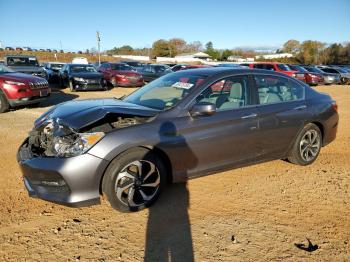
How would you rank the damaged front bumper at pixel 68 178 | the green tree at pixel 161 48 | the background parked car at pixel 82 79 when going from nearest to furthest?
the damaged front bumper at pixel 68 178 → the background parked car at pixel 82 79 → the green tree at pixel 161 48

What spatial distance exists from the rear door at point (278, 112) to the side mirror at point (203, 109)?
0.97 metres

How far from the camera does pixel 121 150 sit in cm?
341

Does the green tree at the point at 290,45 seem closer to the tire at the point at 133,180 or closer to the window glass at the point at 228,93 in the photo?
the window glass at the point at 228,93

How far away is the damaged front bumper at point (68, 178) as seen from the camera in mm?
3234

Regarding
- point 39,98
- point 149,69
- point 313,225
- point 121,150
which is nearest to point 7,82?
point 39,98

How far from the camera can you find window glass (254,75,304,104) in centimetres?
461

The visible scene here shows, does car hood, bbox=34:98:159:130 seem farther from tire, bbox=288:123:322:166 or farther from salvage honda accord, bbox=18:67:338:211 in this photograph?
tire, bbox=288:123:322:166

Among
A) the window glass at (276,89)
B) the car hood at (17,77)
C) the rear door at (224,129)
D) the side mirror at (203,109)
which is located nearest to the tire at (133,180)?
the rear door at (224,129)

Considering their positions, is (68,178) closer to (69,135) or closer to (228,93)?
(69,135)

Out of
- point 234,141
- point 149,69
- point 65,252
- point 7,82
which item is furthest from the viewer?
point 149,69

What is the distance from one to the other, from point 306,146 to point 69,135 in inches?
143

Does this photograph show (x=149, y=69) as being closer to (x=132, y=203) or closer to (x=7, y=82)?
(x=7, y=82)

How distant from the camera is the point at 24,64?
15.2 m

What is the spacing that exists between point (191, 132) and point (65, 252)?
1848 millimetres
